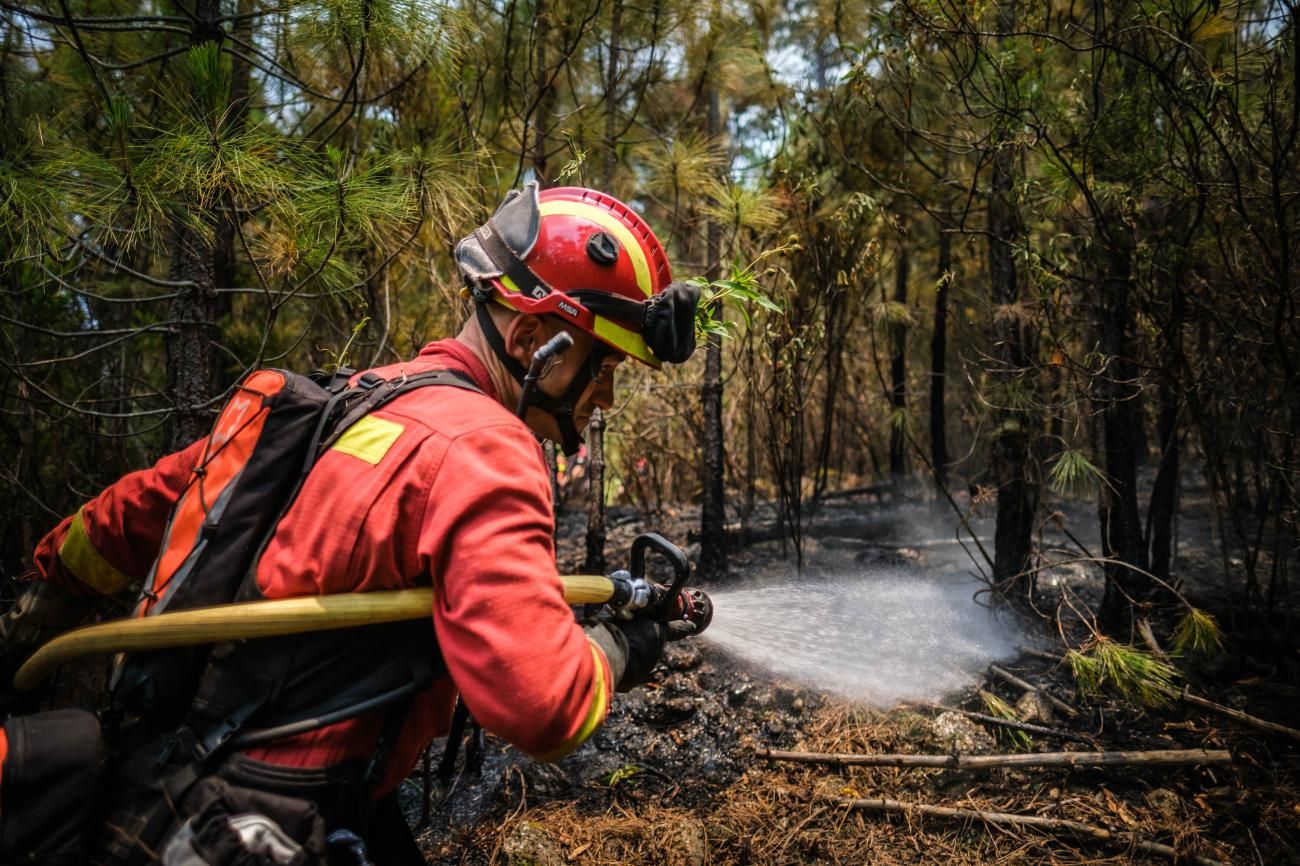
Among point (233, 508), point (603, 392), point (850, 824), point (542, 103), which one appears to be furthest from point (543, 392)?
point (542, 103)

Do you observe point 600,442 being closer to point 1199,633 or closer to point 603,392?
point 603,392

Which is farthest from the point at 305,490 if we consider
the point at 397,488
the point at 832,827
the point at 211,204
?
the point at 832,827

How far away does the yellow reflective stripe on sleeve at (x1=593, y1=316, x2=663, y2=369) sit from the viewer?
194cm

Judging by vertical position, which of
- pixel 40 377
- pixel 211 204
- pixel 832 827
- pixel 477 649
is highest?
pixel 211 204

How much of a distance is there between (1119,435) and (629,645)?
379 cm

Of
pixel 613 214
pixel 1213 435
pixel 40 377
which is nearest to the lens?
pixel 613 214

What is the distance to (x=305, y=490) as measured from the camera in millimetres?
1534

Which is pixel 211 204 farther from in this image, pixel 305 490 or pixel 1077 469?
pixel 1077 469

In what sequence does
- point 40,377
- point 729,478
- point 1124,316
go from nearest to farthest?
point 1124,316 → point 40,377 → point 729,478

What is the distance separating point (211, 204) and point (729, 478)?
5.69 meters

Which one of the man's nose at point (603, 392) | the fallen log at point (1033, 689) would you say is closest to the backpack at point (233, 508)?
the man's nose at point (603, 392)

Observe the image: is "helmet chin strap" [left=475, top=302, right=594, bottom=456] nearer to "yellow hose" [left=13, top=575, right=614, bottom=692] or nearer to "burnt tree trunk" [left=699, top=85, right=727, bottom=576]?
"yellow hose" [left=13, top=575, right=614, bottom=692]

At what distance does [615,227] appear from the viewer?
204 cm

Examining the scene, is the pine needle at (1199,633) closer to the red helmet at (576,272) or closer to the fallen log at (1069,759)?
the fallen log at (1069,759)
